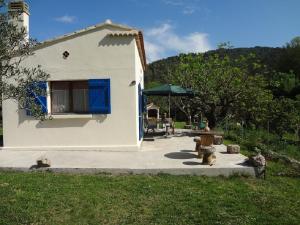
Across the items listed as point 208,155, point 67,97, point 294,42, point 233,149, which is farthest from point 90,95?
point 294,42

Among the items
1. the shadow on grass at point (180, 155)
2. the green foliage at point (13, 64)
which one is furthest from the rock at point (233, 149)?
the green foliage at point (13, 64)

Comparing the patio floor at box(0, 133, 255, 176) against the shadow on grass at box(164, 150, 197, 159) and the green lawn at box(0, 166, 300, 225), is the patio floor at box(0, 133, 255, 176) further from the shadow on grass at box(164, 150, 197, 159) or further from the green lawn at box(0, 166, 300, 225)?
the green lawn at box(0, 166, 300, 225)

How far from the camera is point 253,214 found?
21.2 feet

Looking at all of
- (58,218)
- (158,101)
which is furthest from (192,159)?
(158,101)

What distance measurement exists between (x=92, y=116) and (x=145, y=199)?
20.4 feet

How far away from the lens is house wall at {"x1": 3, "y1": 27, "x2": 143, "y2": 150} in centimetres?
1296

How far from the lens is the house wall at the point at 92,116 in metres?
13.0

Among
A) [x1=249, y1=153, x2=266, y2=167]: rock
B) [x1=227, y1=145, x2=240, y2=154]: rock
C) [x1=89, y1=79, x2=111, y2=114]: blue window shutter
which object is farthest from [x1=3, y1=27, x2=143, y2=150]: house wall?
[x1=249, y1=153, x2=266, y2=167]: rock

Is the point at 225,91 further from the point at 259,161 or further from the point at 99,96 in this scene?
the point at 259,161

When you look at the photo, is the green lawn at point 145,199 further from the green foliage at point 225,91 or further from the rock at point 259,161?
the green foliage at point 225,91

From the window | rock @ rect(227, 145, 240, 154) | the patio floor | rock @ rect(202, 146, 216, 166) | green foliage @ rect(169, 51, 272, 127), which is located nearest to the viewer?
the patio floor

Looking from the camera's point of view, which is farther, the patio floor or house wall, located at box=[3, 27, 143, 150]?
house wall, located at box=[3, 27, 143, 150]

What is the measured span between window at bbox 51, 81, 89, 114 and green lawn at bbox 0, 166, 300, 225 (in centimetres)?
449

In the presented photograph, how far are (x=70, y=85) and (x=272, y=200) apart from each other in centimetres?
880
